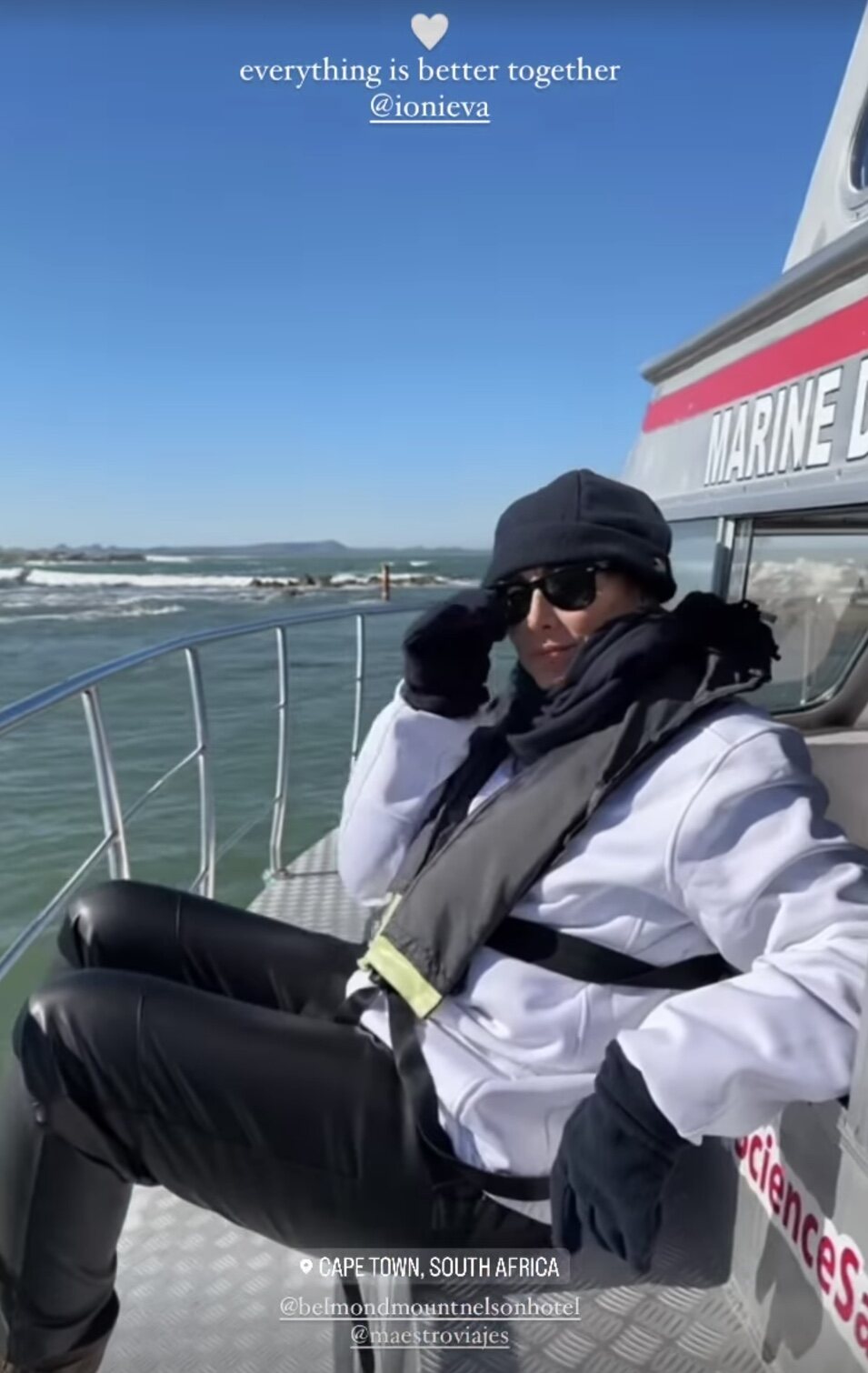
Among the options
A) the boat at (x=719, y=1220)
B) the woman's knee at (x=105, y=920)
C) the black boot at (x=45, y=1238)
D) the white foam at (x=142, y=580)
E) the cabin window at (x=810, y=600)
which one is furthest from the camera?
the white foam at (x=142, y=580)

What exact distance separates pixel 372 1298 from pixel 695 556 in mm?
1707

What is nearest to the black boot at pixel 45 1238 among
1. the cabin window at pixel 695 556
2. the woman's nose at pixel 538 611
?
the woman's nose at pixel 538 611

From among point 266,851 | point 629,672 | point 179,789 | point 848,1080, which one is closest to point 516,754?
point 629,672

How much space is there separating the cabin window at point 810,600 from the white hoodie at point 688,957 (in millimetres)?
1279

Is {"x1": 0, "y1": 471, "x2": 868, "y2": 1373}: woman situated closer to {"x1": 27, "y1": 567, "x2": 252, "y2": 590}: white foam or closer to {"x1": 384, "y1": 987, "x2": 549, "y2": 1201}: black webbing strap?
{"x1": 384, "y1": 987, "x2": 549, "y2": 1201}: black webbing strap

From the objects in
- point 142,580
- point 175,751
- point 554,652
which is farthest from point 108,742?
point 142,580

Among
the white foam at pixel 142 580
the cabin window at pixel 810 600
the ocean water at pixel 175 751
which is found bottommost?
the white foam at pixel 142 580

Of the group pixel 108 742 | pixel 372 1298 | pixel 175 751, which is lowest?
pixel 175 751

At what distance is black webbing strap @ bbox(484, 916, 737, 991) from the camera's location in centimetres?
118

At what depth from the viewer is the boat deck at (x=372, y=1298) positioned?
128 centimetres

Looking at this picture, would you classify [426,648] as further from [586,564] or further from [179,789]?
[179,789]

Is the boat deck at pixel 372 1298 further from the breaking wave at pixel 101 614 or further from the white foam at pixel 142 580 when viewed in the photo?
the white foam at pixel 142 580

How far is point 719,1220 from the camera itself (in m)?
1.39

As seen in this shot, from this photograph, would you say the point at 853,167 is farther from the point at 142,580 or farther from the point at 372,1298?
the point at 142,580
